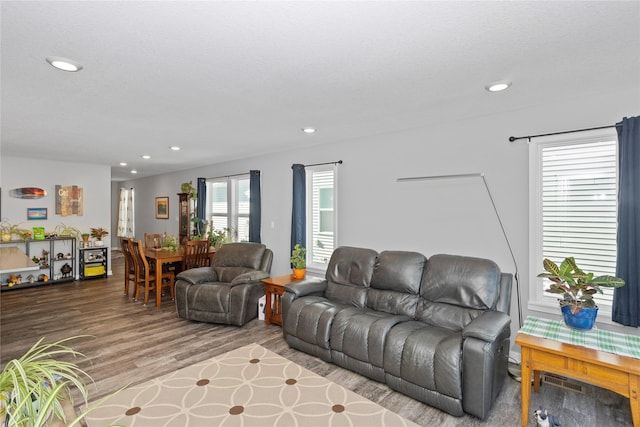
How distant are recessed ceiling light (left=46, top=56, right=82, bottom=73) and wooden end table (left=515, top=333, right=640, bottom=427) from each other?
3467 mm

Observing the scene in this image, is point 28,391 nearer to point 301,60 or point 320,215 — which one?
point 301,60

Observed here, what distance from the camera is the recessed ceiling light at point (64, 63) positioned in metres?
2.05

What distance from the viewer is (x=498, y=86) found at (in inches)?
98.2

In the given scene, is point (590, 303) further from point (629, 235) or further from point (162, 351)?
point (162, 351)

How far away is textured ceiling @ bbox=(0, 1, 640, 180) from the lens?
62.3 inches

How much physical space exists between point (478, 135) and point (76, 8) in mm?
3261

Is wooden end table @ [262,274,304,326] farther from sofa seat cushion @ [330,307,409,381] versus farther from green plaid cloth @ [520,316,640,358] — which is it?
green plaid cloth @ [520,316,640,358]

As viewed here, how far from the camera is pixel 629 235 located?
8.06 feet

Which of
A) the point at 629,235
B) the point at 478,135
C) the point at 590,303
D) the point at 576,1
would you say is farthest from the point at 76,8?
the point at 629,235

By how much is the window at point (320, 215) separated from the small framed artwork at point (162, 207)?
492cm

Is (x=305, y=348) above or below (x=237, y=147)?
below

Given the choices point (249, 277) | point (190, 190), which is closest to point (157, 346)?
point (249, 277)

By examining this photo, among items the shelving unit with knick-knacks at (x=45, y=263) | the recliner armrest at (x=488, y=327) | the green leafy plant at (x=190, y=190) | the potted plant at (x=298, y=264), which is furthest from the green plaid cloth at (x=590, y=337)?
the shelving unit with knick-knacks at (x=45, y=263)

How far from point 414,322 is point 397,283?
457 millimetres
